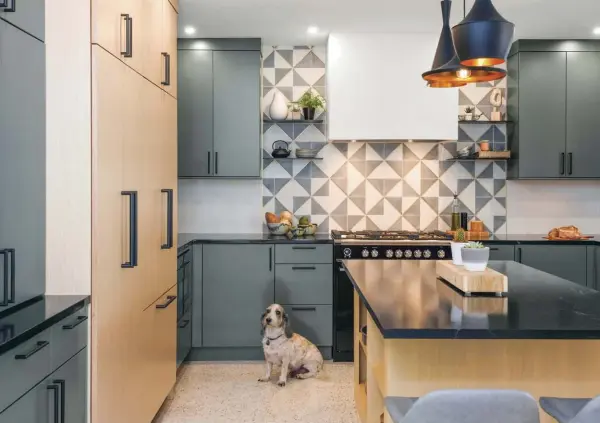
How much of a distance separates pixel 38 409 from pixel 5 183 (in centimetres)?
76

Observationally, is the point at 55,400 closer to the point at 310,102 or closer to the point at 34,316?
the point at 34,316

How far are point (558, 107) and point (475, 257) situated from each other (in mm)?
2852

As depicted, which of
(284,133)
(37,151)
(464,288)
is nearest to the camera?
(37,151)

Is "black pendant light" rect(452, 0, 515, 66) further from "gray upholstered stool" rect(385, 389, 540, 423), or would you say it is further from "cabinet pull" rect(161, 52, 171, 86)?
"cabinet pull" rect(161, 52, 171, 86)

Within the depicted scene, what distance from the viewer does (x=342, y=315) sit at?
14.4ft

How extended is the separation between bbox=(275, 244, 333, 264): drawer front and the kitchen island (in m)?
2.17

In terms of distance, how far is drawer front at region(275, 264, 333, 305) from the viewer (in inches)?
175

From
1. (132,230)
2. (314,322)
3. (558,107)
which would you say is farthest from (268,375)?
(558,107)

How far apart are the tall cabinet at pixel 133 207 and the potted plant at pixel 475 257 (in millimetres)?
1449

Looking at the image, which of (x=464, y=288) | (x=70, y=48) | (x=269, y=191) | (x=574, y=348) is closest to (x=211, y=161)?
(x=269, y=191)

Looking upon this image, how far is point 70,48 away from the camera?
7.20 ft

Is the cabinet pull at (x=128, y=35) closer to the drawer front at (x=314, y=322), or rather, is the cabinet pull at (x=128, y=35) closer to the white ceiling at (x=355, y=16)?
the white ceiling at (x=355, y=16)

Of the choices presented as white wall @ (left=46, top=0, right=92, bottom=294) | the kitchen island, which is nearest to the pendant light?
the kitchen island

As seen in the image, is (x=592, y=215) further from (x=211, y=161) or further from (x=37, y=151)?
(x=37, y=151)
